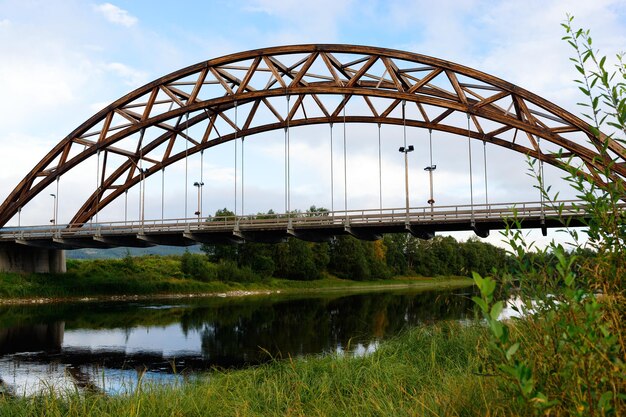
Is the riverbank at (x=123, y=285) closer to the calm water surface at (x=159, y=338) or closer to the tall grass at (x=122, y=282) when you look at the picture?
the tall grass at (x=122, y=282)

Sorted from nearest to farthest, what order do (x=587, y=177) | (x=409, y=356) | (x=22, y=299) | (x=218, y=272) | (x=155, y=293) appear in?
(x=587, y=177) < (x=409, y=356) < (x=22, y=299) < (x=155, y=293) < (x=218, y=272)

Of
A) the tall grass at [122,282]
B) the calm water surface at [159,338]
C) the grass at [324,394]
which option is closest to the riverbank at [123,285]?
the tall grass at [122,282]

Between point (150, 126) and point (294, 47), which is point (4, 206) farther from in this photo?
point (294, 47)

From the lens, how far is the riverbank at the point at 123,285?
46.9 m

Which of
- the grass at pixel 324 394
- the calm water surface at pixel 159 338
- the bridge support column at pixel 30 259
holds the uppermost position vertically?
the bridge support column at pixel 30 259

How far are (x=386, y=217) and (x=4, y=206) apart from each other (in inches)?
1296

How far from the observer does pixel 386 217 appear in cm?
3275

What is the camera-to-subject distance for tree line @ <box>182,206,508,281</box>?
68312mm

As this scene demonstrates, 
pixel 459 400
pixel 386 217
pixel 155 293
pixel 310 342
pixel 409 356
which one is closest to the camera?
pixel 459 400

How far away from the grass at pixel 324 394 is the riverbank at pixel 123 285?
1558 inches

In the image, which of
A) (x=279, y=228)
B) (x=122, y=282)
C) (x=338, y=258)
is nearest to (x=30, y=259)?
(x=122, y=282)

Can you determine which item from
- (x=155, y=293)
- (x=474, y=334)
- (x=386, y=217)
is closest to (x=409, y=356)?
(x=474, y=334)

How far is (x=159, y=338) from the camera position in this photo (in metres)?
27.3

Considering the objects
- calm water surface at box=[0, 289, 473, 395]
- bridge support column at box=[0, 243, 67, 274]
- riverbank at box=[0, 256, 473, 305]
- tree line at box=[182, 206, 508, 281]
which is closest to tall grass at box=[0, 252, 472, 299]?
riverbank at box=[0, 256, 473, 305]
